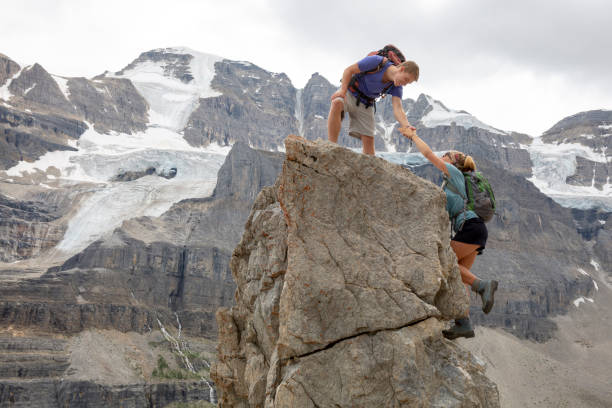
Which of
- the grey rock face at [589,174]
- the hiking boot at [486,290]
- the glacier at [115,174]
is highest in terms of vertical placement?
the grey rock face at [589,174]

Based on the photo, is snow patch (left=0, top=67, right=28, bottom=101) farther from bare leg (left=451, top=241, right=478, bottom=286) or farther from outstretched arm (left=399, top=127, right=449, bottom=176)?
bare leg (left=451, top=241, right=478, bottom=286)

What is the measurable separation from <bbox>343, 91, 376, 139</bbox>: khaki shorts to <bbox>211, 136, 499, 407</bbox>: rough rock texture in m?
1.74

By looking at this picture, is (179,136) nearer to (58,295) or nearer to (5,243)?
(5,243)

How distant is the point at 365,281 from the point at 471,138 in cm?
18477

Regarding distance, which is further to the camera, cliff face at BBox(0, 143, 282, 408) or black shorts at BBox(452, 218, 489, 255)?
cliff face at BBox(0, 143, 282, 408)

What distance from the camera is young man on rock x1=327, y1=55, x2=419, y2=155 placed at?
8711 mm

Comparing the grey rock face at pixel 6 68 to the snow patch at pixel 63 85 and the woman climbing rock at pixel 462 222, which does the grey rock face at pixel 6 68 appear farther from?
the woman climbing rock at pixel 462 222

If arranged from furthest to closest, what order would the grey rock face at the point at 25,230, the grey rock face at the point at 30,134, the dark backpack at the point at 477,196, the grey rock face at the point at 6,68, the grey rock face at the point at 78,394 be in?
the grey rock face at the point at 6,68, the grey rock face at the point at 30,134, the grey rock face at the point at 25,230, the grey rock face at the point at 78,394, the dark backpack at the point at 477,196

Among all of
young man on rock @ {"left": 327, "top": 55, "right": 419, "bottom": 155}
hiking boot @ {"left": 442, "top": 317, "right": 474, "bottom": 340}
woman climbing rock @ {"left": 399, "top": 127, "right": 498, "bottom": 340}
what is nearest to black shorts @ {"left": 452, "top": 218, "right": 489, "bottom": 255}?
woman climbing rock @ {"left": 399, "top": 127, "right": 498, "bottom": 340}

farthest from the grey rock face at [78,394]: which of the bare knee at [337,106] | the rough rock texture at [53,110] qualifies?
the rough rock texture at [53,110]

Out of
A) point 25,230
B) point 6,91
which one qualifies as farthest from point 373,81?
point 6,91

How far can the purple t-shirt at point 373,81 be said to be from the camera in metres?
8.94

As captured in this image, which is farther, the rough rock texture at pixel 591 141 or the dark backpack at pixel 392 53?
the rough rock texture at pixel 591 141

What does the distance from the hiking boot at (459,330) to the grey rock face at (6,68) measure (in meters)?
179
